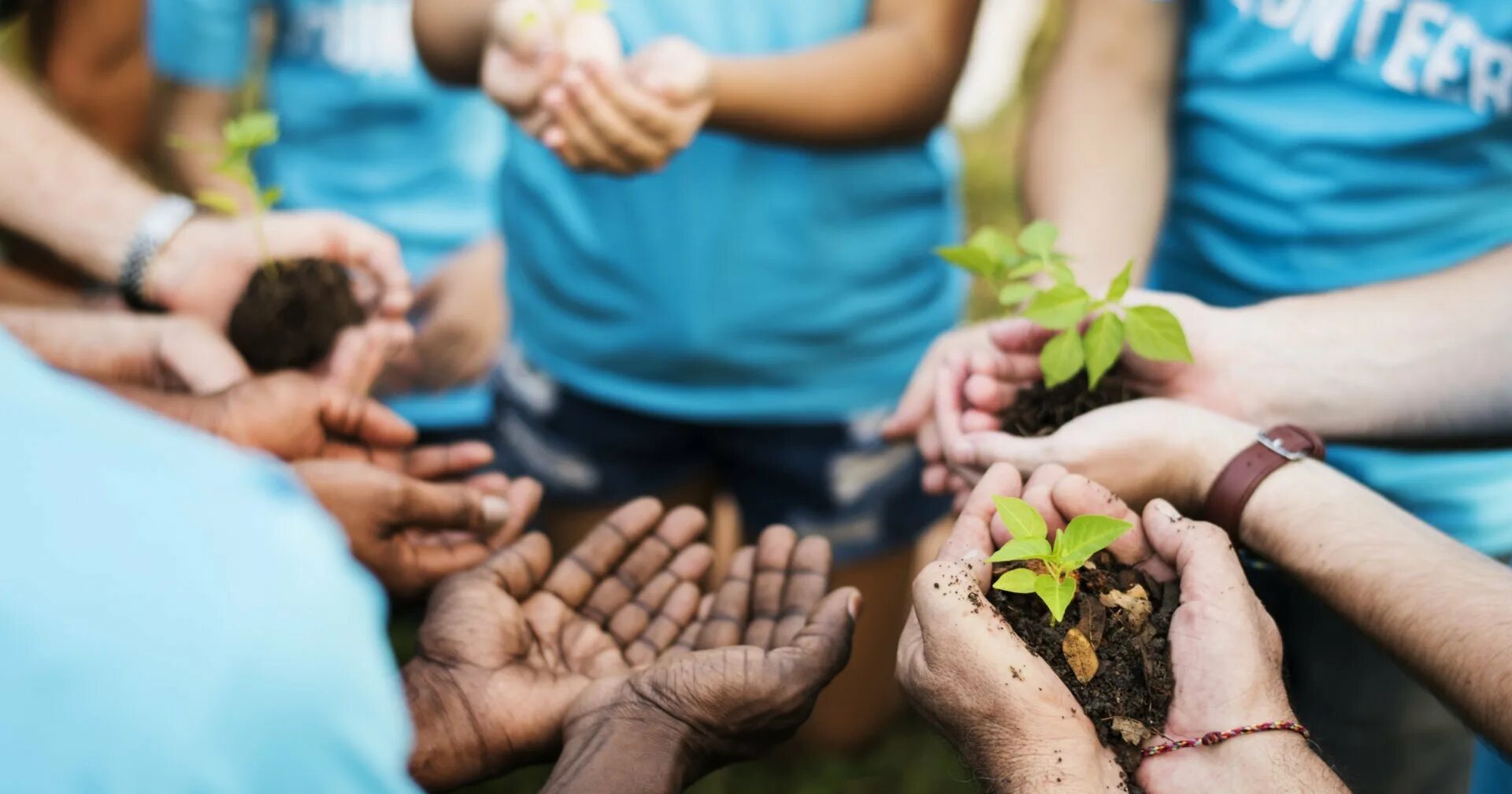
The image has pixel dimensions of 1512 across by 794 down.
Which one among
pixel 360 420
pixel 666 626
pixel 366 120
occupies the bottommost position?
pixel 666 626

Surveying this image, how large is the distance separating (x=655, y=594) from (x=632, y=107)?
960mm

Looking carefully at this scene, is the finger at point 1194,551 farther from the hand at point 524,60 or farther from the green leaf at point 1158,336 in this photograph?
the hand at point 524,60

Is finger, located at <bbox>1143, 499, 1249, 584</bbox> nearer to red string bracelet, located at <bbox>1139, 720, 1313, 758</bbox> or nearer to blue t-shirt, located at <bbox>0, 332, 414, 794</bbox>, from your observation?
red string bracelet, located at <bbox>1139, 720, 1313, 758</bbox>

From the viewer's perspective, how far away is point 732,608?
175 centimetres

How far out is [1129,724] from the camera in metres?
1.31

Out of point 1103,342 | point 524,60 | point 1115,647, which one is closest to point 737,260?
point 524,60

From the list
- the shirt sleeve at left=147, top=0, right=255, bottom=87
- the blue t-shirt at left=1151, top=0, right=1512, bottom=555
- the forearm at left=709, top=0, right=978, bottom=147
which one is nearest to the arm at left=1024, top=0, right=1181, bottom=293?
the blue t-shirt at left=1151, top=0, right=1512, bottom=555

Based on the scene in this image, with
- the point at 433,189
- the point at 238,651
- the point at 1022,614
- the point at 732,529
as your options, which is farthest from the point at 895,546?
the point at 238,651

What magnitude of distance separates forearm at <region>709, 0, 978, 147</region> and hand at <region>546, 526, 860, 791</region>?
42.8 inches

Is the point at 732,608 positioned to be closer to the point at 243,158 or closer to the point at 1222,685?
the point at 1222,685

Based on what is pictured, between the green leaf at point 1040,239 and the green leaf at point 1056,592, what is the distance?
0.62m

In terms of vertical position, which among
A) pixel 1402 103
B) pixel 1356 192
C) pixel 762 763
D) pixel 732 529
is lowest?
pixel 762 763

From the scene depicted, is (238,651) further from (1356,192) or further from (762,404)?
(1356,192)

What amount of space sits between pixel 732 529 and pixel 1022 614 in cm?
194
